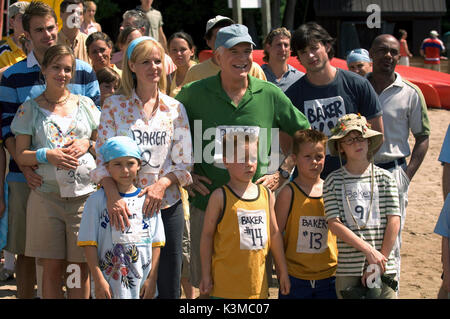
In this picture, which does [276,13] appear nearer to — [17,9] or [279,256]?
[17,9]

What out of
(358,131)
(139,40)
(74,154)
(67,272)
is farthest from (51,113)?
(358,131)

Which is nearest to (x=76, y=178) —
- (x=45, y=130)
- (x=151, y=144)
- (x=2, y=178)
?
(x=45, y=130)

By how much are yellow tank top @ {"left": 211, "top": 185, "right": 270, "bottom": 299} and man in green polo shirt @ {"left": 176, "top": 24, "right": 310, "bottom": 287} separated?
328 millimetres

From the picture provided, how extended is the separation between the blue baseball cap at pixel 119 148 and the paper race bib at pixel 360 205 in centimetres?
Answer: 133

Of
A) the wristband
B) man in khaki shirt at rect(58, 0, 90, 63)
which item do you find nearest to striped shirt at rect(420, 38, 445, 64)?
man in khaki shirt at rect(58, 0, 90, 63)

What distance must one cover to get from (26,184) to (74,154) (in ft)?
2.05

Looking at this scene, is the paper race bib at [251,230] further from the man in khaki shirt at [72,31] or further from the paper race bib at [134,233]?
the man in khaki shirt at [72,31]

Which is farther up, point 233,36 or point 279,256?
point 233,36

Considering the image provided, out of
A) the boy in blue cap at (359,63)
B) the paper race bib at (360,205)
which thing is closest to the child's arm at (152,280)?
the paper race bib at (360,205)

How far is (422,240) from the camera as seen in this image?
801cm

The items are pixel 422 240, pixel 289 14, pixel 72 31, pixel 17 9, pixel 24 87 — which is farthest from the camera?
pixel 289 14

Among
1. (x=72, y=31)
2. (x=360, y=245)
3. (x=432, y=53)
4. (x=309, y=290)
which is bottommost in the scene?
(x=309, y=290)

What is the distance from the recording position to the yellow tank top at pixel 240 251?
165 inches

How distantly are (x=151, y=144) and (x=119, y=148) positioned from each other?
28 centimetres
